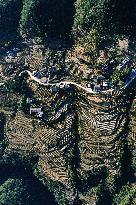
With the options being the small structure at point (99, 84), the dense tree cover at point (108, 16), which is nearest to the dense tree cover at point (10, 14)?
the dense tree cover at point (108, 16)

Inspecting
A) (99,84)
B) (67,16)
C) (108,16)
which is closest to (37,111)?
(99,84)

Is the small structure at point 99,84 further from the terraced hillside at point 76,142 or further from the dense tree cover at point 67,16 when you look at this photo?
the dense tree cover at point 67,16

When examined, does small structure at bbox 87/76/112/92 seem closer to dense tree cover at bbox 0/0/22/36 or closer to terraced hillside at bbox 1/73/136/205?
terraced hillside at bbox 1/73/136/205

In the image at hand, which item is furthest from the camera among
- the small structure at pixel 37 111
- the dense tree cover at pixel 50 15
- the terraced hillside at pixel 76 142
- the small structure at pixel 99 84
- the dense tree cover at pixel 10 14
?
the dense tree cover at pixel 10 14

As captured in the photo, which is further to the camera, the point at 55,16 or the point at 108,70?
the point at 55,16

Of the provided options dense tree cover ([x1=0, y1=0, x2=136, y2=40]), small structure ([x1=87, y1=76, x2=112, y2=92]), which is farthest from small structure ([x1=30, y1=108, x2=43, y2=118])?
dense tree cover ([x1=0, y1=0, x2=136, y2=40])

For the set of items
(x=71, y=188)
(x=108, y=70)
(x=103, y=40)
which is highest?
(x=103, y=40)

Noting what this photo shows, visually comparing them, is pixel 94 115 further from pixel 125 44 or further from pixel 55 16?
pixel 55 16

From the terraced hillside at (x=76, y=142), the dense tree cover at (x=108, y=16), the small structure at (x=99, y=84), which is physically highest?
the dense tree cover at (x=108, y=16)

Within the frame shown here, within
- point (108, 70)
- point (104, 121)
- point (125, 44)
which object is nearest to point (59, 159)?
point (104, 121)
